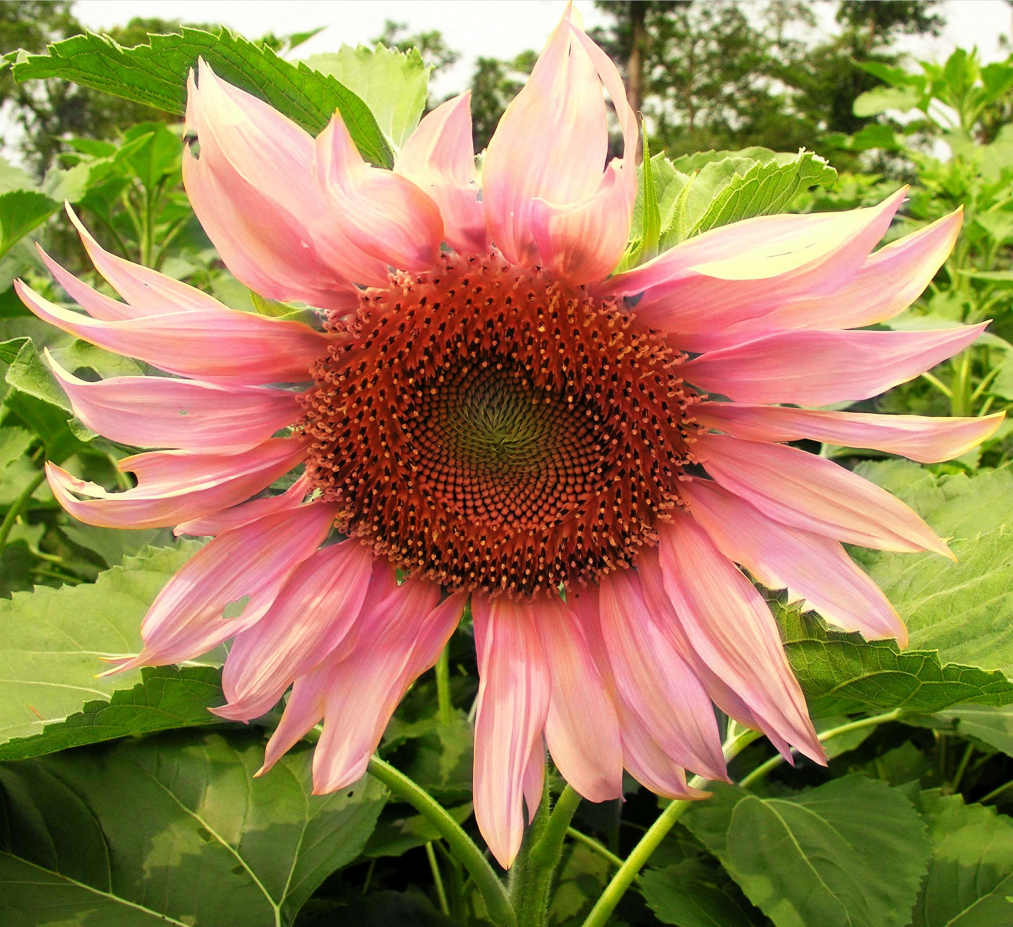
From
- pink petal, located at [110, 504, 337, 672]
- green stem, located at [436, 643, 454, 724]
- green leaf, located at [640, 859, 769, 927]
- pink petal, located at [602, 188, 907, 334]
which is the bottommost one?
green leaf, located at [640, 859, 769, 927]

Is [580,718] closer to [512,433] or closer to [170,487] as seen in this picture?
[512,433]

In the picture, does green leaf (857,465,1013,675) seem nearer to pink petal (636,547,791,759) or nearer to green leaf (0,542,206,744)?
pink petal (636,547,791,759)

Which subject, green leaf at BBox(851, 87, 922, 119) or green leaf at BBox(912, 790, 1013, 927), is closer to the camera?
green leaf at BBox(912, 790, 1013, 927)

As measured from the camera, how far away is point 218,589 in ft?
3.56

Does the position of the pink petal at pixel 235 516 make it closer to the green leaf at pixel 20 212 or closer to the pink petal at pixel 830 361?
the pink petal at pixel 830 361

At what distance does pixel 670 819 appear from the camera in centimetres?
129

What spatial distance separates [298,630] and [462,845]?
377 millimetres

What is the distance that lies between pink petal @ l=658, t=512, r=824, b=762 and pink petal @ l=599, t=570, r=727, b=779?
1.7 inches

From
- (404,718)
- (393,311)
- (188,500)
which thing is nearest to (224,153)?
(393,311)

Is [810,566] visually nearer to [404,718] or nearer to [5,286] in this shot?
[404,718]

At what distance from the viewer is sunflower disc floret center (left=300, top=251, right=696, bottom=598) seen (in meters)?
1.11

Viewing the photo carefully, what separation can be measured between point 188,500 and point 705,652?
2.06 ft

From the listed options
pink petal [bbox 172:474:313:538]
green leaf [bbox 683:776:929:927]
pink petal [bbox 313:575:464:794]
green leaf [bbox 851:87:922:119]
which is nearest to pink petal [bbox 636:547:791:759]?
pink petal [bbox 313:575:464:794]

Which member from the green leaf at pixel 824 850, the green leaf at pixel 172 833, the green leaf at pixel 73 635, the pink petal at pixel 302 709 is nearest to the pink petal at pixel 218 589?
the pink petal at pixel 302 709
